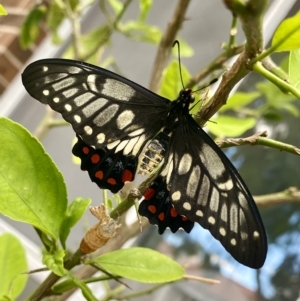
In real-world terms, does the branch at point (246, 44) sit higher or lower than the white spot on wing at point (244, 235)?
higher

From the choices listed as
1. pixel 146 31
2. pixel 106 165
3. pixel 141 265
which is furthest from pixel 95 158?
pixel 146 31

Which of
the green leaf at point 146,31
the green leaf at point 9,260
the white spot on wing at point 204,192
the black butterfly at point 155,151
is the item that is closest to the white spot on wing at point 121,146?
the black butterfly at point 155,151

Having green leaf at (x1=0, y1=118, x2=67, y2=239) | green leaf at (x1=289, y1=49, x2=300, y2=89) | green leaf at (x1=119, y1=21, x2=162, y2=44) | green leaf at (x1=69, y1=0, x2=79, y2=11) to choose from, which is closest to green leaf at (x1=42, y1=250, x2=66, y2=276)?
green leaf at (x1=0, y1=118, x2=67, y2=239)

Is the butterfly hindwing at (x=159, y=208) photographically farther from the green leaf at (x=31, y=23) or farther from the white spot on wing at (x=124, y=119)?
the green leaf at (x=31, y=23)

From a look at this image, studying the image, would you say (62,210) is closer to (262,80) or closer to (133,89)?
(133,89)

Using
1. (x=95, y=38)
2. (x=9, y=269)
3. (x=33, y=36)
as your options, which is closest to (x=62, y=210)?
(x=9, y=269)

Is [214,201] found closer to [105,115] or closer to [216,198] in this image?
[216,198]
